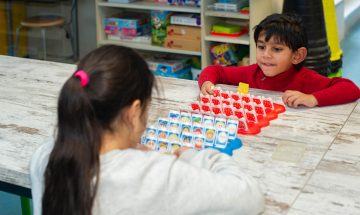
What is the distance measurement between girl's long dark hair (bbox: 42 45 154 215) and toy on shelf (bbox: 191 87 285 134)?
51 cm

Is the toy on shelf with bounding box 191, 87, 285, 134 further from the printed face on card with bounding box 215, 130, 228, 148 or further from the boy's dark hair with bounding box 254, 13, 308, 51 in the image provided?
the boy's dark hair with bounding box 254, 13, 308, 51

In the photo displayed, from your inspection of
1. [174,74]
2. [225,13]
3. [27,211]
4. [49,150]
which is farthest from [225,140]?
[174,74]

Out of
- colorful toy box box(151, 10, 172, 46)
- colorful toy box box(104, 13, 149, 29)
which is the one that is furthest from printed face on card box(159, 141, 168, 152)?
colorful toy box box(104, 13, 149, 29)

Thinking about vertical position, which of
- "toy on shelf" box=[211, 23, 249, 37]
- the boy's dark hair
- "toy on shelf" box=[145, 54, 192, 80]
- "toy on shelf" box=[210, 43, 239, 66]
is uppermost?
the boy's dark hair

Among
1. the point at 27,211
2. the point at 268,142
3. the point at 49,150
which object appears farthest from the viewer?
the point at 27,211

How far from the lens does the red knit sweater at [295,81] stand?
1.62 m

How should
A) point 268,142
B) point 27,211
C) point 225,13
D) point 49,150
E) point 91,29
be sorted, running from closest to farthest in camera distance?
point 49,150 → point 268,142 → point 27,211 → point 225,13 → point 91,29

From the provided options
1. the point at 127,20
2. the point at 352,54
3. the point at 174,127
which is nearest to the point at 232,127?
the point at 174,127

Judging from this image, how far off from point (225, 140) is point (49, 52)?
144 inches

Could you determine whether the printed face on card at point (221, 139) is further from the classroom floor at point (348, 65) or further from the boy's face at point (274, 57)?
the classroom floor at point (348, 65)

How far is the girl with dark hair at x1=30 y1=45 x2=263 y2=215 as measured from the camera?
0.97 meters

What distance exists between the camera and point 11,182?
1.28 metres

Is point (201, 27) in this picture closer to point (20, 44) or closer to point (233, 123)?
Answer: point (20, 44)

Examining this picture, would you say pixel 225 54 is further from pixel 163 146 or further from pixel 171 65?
pixel 163 146
